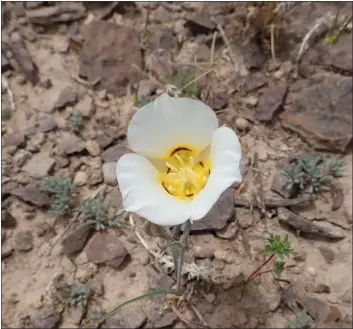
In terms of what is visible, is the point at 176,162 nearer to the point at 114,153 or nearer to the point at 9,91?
the point at 114,153

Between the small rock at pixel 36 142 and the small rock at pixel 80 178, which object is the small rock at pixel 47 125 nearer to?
the small rock at pixel 36 142

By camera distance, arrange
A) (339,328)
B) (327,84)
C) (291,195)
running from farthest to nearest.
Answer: (327,84) < (291,195) < (339,328)

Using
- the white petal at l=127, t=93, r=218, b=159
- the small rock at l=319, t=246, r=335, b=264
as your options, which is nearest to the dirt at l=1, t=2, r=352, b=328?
the small rock at l=319, t=246, r=335, b=264

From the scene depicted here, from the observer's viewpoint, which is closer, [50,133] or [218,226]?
[218,226]

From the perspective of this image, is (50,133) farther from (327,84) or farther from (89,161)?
(327,84)

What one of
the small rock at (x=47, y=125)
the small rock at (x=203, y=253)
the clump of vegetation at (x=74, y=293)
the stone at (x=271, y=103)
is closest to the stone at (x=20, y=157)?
the small rock at (x=47, y=125)

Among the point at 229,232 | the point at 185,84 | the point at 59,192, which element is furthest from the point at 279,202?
the point at 59,192

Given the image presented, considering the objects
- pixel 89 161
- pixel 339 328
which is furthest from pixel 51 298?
pixel 339 328

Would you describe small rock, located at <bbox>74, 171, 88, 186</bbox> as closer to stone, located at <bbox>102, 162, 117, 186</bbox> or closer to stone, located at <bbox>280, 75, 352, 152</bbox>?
stone, located at <bbox>102, 162, 117, 186</bbox>
